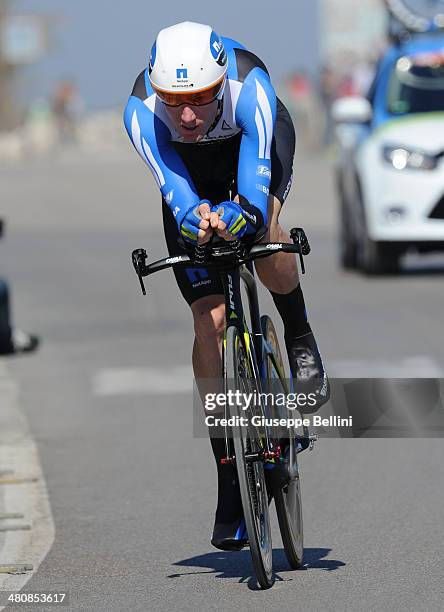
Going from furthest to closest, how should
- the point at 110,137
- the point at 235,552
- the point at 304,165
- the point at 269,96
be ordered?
1. the point at 110,137
2. the point at 304,165
3. the point at 235,552
4. the point at 269,96

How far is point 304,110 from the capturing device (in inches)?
1873

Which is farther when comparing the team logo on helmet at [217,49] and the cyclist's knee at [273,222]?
the cyclist's knee at [273,222]

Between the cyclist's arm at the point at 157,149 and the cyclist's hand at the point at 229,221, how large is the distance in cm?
25

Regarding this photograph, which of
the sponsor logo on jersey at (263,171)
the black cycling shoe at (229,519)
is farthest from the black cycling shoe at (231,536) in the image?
the sponsor logo on jersey at (263,171)

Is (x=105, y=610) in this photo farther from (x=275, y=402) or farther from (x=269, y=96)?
(x=269, y=96)

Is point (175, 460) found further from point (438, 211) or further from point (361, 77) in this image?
point (361, 77)

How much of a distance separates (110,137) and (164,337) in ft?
178

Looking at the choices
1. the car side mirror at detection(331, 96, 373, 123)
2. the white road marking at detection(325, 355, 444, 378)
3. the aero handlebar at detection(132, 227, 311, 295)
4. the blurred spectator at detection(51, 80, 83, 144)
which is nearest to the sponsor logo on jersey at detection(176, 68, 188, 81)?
the aero handlebar at detection(132, 227, 311, 295)

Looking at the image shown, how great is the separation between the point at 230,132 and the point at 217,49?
394 mm

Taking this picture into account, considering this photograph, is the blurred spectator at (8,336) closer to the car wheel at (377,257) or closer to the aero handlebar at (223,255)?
the car wheel at (377,257)

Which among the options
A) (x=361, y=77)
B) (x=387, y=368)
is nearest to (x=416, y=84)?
(x=387, y=368)

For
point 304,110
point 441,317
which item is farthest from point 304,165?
point 441,317

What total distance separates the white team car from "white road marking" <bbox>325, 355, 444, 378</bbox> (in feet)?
12.3

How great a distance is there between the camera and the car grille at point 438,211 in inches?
651
